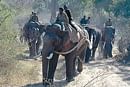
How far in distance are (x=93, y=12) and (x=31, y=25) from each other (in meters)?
22.5

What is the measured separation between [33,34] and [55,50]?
7379mm

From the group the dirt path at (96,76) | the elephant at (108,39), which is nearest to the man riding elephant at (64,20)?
the dirt path at (96,76)

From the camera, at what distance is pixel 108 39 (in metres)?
21.5

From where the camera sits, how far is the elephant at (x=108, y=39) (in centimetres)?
2125

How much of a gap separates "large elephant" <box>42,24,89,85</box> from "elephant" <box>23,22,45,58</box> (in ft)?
19.1

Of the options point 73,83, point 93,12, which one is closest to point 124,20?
point 93,12

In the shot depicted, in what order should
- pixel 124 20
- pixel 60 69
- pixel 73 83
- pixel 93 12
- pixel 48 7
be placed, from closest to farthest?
pixel 73 83 → pixel 60 69 → pixel 124 20 → pixel 93 12 → pixel 48 7

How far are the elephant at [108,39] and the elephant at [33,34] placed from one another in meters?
3.47

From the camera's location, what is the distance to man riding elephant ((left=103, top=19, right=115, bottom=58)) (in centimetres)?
2125

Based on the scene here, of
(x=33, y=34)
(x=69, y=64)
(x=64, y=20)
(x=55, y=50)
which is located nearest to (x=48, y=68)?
(x=55, y=50)

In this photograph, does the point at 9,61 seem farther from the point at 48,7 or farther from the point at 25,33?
the point at 48,7

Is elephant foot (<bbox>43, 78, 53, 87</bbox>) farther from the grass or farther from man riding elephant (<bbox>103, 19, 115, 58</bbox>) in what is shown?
man riding elephant (<bbox>103, 19, 115, 58</bbox>)

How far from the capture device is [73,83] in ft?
42.6

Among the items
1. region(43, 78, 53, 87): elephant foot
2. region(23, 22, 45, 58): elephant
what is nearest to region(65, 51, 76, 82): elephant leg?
region(43, 78, 53, 87): elephant foot
